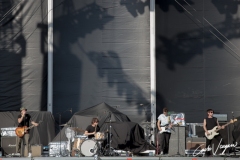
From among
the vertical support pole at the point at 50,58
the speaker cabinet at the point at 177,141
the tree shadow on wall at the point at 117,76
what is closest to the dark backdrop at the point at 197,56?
the tree shadow on wall at the point at 117,76

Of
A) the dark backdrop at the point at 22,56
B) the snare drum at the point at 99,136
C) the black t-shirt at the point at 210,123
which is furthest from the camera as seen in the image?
the dark backdrop at the point at 22,56

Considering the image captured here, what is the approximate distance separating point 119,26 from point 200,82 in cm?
387

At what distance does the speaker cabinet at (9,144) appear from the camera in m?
22.5

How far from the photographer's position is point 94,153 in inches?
804

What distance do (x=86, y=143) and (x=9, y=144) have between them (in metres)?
3.29

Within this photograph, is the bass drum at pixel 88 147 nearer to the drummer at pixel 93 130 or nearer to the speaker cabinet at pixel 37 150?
the drummer at pixel 93 130

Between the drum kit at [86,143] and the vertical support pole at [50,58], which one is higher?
the vertical support pole at [50,58]

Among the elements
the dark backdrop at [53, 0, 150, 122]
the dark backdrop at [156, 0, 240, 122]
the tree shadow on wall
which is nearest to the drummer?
the dark backdrop at [53, 0, 150, 122]

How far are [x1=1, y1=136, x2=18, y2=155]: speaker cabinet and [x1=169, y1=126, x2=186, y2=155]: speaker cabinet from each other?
209 inches

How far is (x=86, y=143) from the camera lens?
20578 millimetres

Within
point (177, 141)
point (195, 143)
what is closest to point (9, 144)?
point (177, 141)

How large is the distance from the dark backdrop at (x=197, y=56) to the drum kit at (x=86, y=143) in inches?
225

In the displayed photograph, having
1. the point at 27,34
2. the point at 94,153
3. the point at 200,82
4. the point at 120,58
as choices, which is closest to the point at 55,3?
the point at 27,34

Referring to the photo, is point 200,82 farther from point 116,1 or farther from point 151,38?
point 116,1
